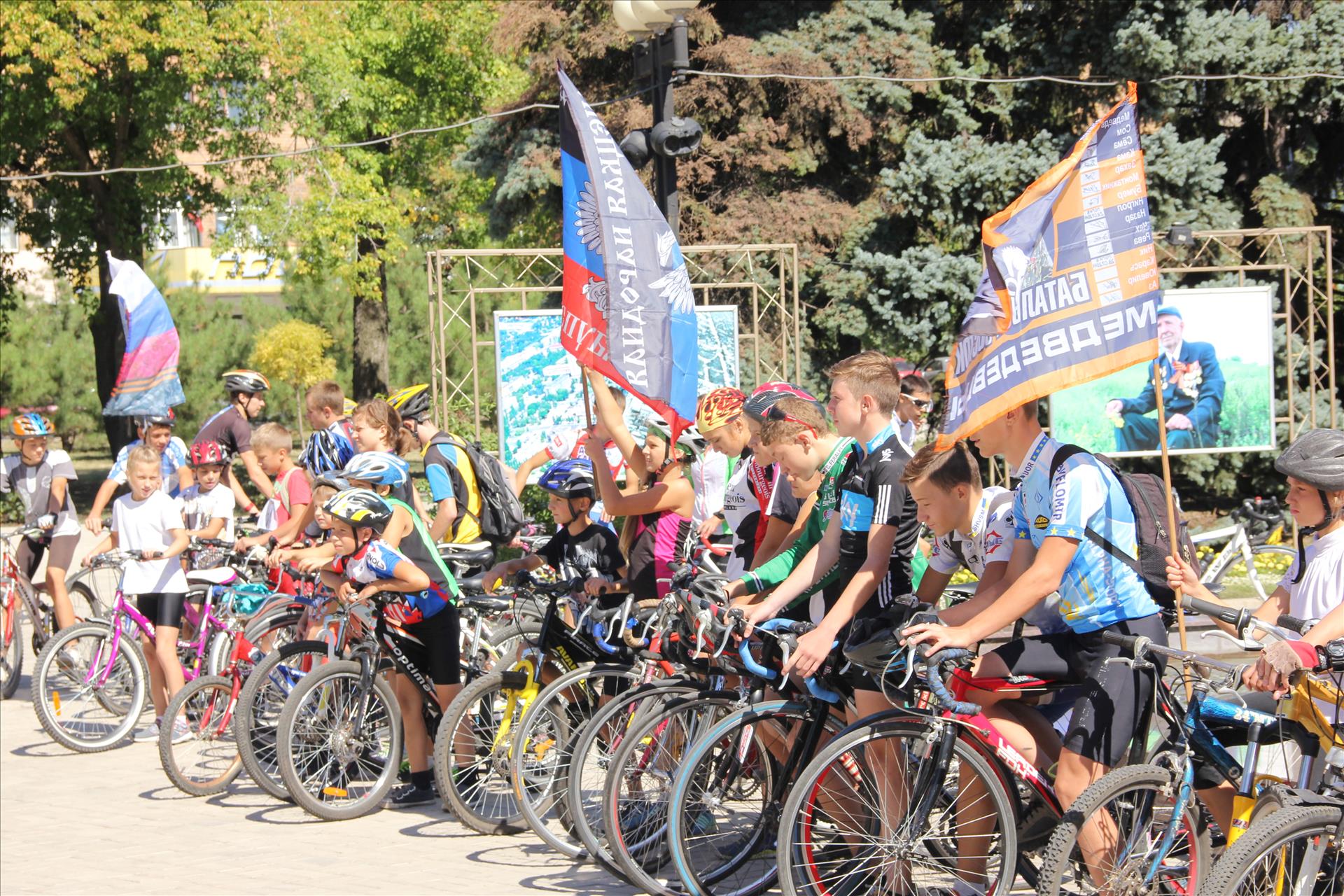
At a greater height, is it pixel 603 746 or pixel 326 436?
pixel 326 436

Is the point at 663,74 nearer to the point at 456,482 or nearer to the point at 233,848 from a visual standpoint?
the point at 456,482

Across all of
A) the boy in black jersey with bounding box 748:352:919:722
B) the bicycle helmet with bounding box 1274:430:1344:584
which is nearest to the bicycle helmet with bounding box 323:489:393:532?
the boy in black jersey with bounding box 748:352:919:722

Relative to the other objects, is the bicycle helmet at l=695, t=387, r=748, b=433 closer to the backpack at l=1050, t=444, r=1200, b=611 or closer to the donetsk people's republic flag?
the donetsk people's republic flag

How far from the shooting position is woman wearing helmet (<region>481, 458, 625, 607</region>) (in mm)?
7027

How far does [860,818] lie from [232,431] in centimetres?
714

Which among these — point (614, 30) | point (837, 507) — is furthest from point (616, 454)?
point (614, 30)

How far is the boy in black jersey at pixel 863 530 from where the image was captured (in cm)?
510

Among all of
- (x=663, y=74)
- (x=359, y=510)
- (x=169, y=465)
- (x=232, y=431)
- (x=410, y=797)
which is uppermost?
(x=663, y=74)

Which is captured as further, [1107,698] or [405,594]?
[405,594]

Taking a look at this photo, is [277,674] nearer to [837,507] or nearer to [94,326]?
[837,507]

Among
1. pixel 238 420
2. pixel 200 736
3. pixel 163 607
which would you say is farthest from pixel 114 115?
pixel 200 736

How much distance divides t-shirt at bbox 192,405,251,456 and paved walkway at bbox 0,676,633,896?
268cm

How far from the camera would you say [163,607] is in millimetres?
8961

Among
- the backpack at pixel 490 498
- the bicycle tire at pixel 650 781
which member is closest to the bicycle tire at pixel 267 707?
the backpack at pixel 490 498
